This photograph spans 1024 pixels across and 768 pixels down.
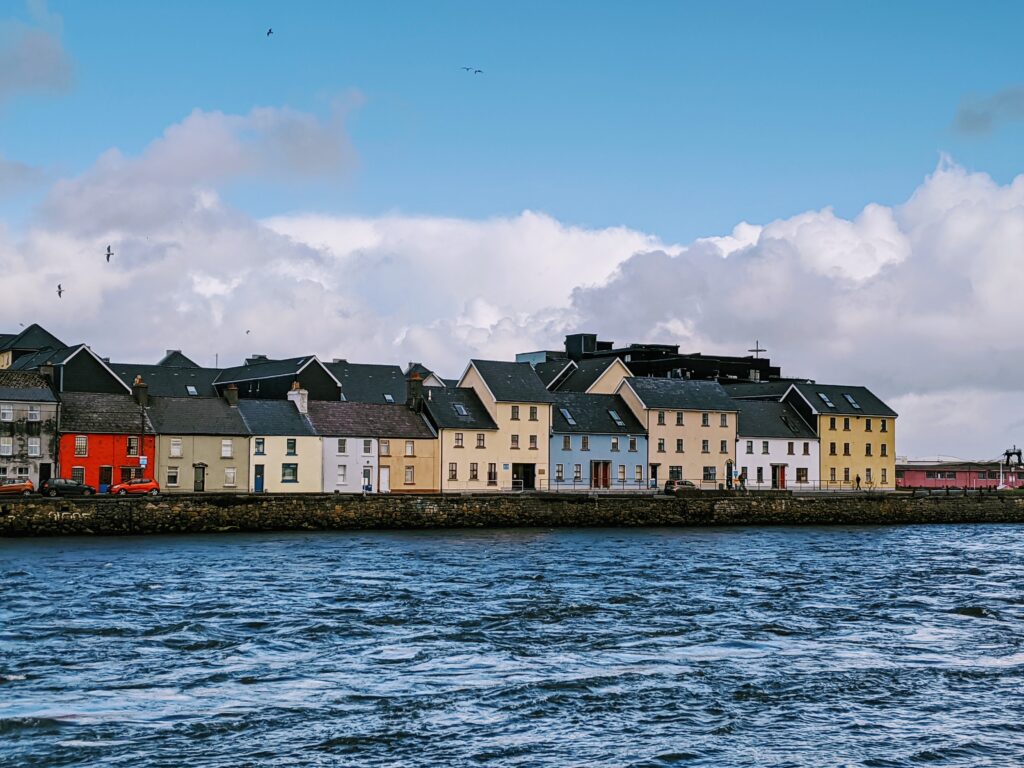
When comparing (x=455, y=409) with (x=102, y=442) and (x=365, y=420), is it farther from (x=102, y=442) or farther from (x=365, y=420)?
(x=102, y=442)

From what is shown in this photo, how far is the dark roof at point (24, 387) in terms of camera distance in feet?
251

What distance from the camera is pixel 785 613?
36.1 meters

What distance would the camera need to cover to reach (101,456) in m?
78.1

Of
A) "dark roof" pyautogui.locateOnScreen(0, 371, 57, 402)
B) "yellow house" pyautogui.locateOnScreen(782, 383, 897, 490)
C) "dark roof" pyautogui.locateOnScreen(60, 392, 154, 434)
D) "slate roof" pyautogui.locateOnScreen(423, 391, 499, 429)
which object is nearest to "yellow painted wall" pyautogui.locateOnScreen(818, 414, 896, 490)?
"yellow house" pyautogui.locateOnScreen(782, 383, 897, 490)

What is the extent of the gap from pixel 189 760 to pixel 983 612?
82.4ft

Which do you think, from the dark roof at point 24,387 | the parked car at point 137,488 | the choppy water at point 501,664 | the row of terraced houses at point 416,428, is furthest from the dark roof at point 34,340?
the choppy water at point 501,664

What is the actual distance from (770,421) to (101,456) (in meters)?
54.5

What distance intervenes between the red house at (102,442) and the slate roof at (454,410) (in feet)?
64.5

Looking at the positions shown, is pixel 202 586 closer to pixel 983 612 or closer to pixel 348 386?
pixel 983 612

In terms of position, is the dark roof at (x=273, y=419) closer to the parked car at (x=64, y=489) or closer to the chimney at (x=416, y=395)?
the chimney at (x=416, y=395)

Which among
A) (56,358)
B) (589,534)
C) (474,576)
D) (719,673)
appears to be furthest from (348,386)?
(719,673)

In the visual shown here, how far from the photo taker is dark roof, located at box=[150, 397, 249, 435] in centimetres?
8062

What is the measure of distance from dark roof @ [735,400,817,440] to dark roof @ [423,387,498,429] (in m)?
23.3

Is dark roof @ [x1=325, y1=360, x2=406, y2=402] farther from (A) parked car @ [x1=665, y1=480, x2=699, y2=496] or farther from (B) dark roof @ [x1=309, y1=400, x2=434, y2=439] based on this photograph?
(A) parked car @ [x1=665, y1=480, x2=699, y2=496]
